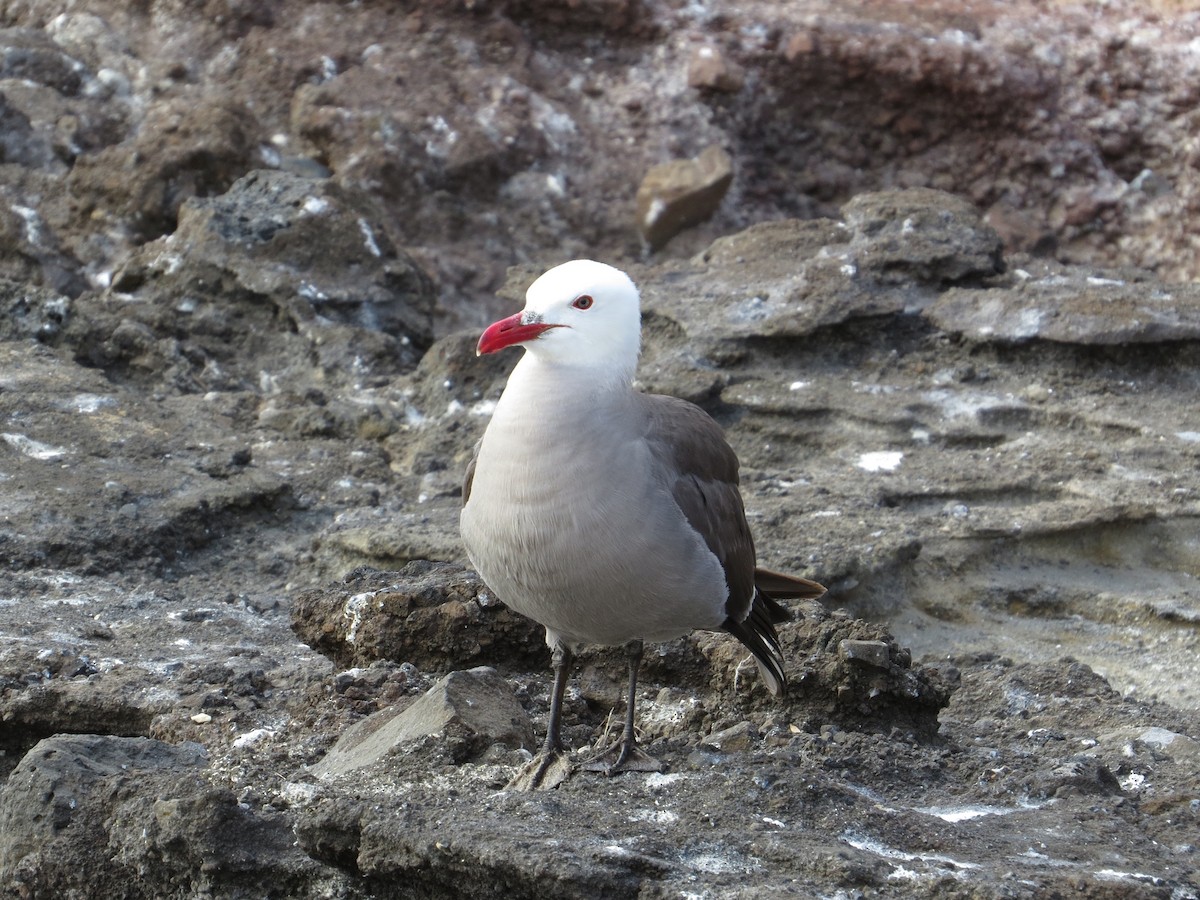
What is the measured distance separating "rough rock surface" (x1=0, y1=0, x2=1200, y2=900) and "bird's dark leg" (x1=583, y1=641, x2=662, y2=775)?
3.5 inches

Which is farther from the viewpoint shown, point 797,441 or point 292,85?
point 292,85

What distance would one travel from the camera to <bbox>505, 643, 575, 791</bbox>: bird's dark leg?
3.37 m

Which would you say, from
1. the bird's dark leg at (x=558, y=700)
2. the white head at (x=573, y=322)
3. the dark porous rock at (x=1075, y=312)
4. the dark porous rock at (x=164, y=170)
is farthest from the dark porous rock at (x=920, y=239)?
the dark porous rock at (x=164, y=170)

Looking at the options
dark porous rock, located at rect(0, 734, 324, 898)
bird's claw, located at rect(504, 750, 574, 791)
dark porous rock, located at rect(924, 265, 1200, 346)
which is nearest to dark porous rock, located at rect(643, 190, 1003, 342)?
dark porous rock, located at rect(924, 265, 1200, 346)

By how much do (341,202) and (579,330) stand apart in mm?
4077

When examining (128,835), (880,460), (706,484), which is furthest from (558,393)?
(880,460)

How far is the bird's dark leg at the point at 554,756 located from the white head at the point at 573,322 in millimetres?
772

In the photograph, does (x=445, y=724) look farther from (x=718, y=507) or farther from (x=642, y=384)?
(x=642, y=384)

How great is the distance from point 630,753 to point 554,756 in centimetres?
19

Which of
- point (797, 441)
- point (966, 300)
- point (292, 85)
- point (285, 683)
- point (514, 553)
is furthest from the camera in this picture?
point (292, 85)

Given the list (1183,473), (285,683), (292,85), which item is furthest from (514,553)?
(292,85)

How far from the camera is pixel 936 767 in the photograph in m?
3.54

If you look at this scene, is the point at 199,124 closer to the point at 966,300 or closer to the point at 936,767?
the point at 966,300

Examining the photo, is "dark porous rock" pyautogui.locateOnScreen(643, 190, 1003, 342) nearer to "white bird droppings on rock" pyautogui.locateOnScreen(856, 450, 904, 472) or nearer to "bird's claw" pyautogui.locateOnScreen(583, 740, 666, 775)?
"white bird droppings on rock" pyautogui.locateOnScreen(856, 450, 904, 472)
